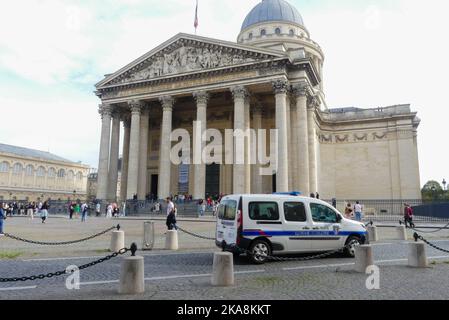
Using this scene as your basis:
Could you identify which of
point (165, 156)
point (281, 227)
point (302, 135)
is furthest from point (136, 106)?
point (281, 227)

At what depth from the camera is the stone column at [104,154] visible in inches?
1420

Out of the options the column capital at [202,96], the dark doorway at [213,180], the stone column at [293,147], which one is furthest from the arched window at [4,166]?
the stone column at [293,147]

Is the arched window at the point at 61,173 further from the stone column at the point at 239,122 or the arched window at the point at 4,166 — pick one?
the stone column at the point at 239,122

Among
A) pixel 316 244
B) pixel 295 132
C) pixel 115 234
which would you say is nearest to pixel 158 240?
pixel 115 234

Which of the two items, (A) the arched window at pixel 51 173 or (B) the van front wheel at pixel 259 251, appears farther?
(A) the arched window at pixel 51 173

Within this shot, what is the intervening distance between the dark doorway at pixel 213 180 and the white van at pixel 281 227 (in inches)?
1103

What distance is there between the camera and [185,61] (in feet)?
115

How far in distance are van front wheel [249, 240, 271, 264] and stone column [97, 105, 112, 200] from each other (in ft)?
96.9

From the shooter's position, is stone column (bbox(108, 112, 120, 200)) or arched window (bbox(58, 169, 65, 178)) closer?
stone column (bbox(108, 112, 120, 200))

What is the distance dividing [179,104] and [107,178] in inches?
468

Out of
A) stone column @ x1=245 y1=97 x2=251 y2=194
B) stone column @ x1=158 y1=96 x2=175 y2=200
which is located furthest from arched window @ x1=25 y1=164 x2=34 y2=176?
stone column @ x1=245 y1=97 x2=251 y2=194

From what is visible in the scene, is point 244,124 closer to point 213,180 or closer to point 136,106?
point 213,180

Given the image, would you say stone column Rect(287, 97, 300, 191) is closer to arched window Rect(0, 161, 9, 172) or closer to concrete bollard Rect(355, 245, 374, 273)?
concrete bollard Rect(355, 245, 374, 273)

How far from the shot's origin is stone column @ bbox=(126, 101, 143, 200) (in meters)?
35.1
